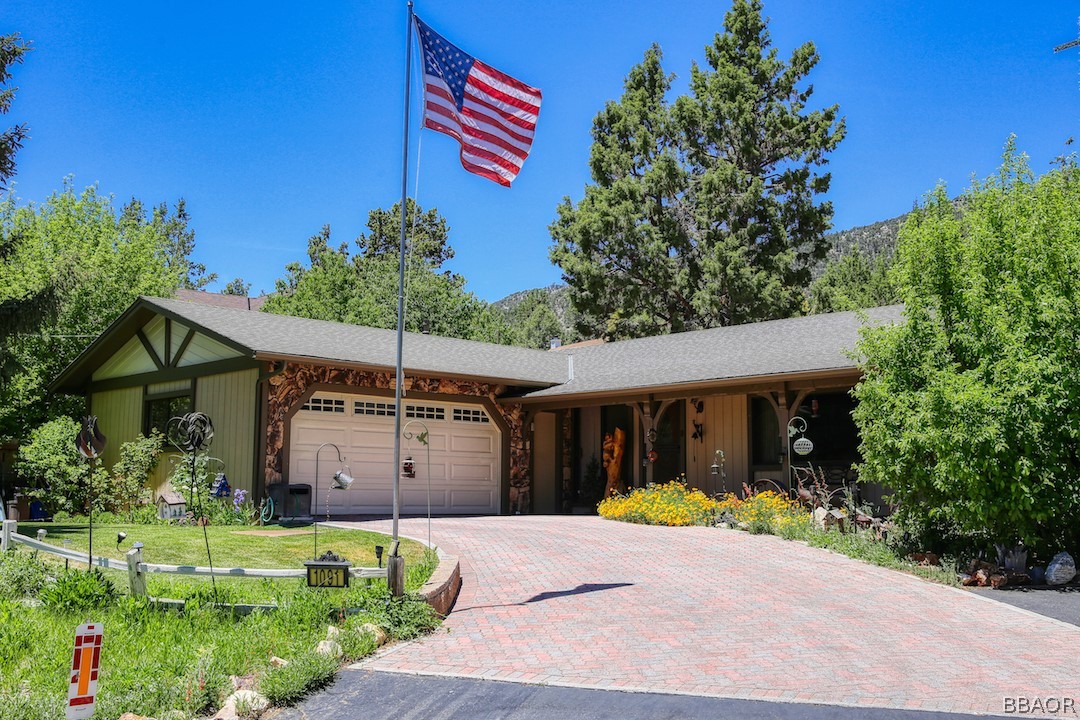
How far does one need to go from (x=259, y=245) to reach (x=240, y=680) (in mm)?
42236

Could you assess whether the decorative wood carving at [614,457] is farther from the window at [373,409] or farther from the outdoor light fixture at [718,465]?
the window at [373,409]

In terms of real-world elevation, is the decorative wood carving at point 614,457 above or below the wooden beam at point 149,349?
below

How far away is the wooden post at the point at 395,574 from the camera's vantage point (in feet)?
24.0

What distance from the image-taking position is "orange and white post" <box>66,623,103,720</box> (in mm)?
3816

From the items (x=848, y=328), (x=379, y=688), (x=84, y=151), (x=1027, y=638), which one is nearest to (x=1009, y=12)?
(x=848, y=328)

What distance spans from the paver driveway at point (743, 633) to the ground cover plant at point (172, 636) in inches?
19.5

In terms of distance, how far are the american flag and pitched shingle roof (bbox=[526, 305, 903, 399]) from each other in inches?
289

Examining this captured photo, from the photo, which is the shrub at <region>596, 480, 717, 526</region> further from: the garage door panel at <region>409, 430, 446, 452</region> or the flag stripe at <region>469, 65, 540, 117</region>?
the flag stripe at <region>469, 65, 540, 117</region>

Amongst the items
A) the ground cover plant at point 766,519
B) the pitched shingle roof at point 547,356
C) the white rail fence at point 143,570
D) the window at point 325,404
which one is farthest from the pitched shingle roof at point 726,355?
the white rail fence at point 143,570

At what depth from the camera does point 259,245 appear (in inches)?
1774

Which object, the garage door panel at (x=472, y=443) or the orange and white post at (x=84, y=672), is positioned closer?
the orange and white post at (x=84, y=672)

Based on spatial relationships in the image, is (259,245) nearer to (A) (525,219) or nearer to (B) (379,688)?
(A) (525,219)

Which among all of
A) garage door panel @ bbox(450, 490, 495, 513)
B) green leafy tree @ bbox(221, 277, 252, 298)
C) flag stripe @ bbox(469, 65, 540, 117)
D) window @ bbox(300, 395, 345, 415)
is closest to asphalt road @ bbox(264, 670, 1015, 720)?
flag stripe @ bbox(469, 65, 540, 117)

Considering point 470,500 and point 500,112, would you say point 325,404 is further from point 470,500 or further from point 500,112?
point 500,112
